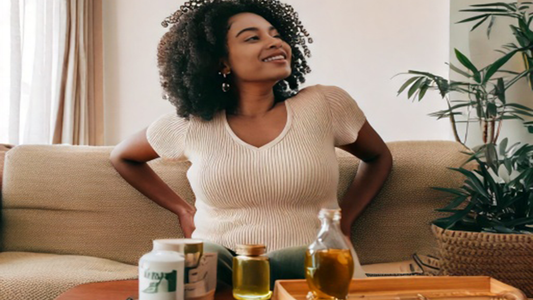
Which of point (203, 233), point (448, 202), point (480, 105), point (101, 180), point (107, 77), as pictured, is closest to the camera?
point (203, 233)

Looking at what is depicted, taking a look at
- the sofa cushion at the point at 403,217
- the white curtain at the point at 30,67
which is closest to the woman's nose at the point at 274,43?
the sofa cushion at the point at 403,217

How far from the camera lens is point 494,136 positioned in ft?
9.19

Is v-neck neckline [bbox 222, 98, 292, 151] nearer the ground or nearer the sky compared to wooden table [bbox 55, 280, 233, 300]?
nearer the sky

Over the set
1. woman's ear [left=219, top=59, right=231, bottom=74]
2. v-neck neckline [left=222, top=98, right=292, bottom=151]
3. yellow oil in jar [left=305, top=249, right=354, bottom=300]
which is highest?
woman's ear [left=219, top=59, right=231, bottom=74]

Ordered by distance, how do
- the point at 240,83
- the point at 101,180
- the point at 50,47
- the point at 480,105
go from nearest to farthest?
1. the point at 240,83
2. the point at 101,180
3. the point at 480,105
4. the point at 50,47

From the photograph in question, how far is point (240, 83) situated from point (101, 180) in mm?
633

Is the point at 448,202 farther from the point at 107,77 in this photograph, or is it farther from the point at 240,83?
the point at 107,77

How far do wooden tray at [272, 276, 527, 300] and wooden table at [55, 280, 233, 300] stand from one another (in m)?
0.20

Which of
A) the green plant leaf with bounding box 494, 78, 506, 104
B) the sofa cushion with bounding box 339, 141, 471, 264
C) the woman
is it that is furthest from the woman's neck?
the green plant leaf with bounding box 494, 78, 506, 104

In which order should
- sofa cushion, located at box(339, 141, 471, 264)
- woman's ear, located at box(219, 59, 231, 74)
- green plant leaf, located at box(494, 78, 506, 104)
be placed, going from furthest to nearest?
green plant leaf, located at box(494, 78, 506, 104) < sofa cushion, located at box(339, 141, 471, 264) < woman's ear, located at box(219, 59, 231, 74)

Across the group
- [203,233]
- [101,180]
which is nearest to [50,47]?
[101,180]

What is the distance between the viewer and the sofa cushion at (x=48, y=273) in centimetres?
164

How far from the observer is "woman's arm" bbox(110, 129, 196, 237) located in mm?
1939

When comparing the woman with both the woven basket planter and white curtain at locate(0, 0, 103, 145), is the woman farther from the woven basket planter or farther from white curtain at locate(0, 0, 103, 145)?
white curtain at locate(0, 0, 103, 145)
